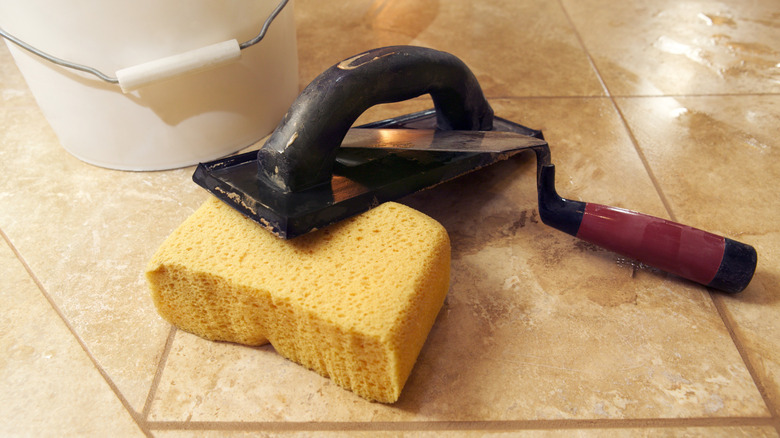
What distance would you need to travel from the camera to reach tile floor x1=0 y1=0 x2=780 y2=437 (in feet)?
1.88

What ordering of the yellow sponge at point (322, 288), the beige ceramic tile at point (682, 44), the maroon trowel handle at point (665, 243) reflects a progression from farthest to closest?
the beige ceramic tile at point (682, 44)
the maroon trowel handle at point (665, 243)
the yellow sponge at point (322, 288)

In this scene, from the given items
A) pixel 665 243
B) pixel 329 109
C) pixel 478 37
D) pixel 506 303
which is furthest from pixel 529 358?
pixel 478 37

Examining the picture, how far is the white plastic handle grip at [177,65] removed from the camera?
74 centimetres

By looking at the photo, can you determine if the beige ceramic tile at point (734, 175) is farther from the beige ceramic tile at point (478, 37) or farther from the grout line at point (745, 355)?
the beige ceramic tile at point (478, 37)

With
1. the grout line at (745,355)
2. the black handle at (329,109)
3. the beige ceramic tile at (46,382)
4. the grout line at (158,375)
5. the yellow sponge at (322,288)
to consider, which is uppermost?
the black handle at (329,109)

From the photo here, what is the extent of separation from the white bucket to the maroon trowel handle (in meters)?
0.51

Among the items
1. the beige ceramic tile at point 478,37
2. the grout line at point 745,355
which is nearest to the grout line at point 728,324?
→ the grout line at point 745,355

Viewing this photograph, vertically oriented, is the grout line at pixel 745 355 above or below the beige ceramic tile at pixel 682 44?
below

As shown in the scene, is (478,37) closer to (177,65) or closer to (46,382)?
(177,65)

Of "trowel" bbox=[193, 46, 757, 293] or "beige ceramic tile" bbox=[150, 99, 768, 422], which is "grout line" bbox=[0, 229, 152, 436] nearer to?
"beige ceramic tile" bbox=[150, 99, 768, 422]

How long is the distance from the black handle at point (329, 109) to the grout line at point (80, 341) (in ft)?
0.92

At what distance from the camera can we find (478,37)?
4.11 ft

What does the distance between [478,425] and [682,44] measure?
3.46 feet

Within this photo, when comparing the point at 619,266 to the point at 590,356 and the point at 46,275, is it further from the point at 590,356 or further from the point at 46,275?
the point at 46,275
